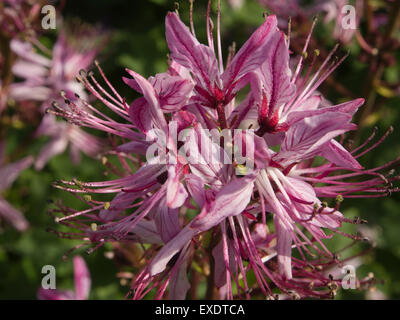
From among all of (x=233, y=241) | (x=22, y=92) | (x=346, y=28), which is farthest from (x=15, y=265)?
(x=346, y=28)

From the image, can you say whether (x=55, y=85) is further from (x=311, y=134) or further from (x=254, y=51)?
(x=311, y=134)

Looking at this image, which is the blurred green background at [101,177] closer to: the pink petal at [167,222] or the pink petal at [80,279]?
the pink petal at [80,279]

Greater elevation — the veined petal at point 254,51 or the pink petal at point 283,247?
the veined petal at point 254,51

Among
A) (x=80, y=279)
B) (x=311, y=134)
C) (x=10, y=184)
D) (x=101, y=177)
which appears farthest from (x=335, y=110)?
(x=10, y=184)

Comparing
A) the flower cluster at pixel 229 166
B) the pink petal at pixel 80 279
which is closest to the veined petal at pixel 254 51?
the flower cluster at pixel 229 166

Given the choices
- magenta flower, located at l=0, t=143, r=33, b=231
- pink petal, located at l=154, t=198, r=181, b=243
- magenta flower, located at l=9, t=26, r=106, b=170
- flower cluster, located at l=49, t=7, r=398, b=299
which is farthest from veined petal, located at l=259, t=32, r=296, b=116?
magenta flower, located at l=0, t=143, r=33, b=231
